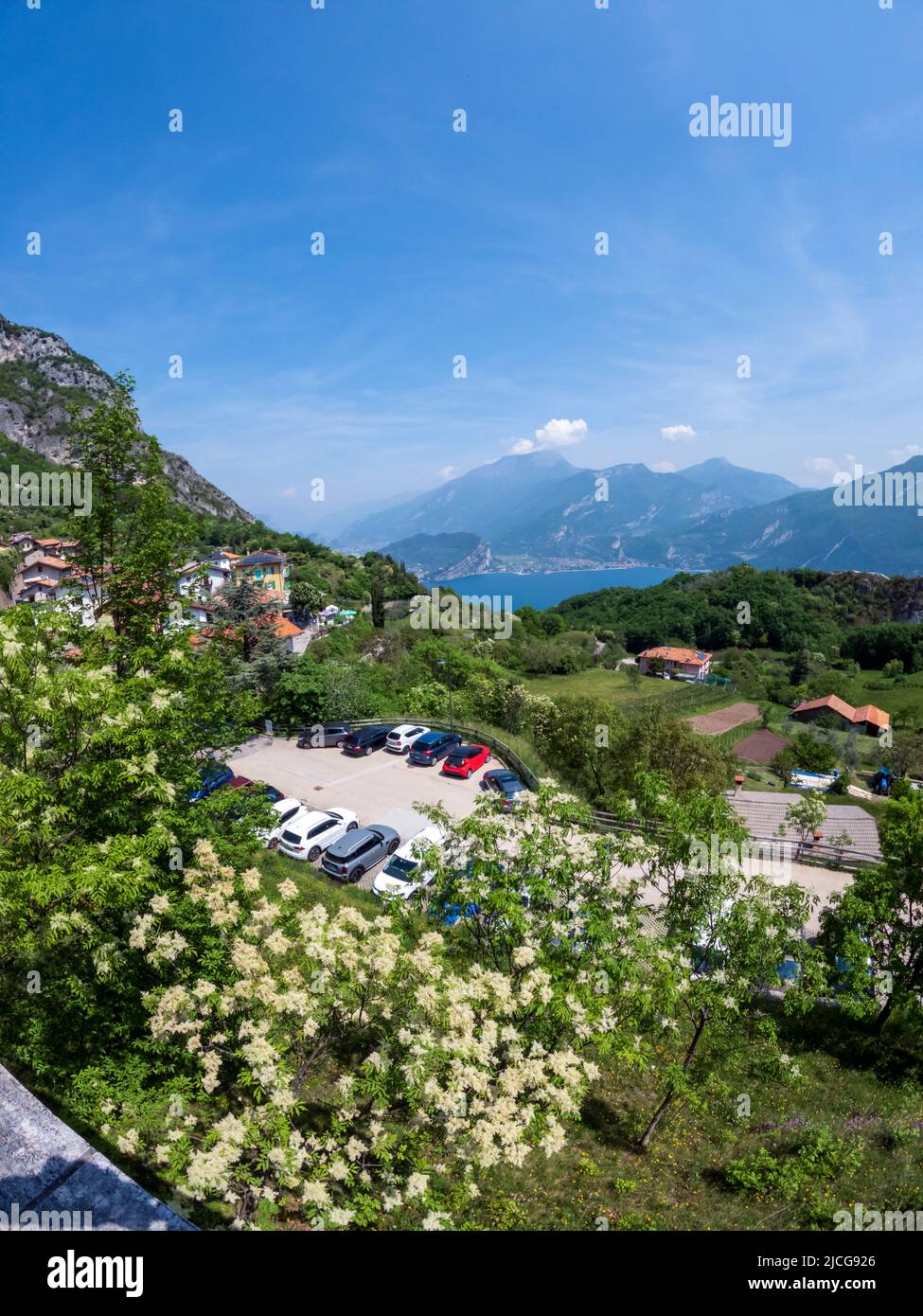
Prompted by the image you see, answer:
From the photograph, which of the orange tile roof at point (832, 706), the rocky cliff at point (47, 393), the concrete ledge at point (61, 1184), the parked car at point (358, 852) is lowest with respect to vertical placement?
the orange tile roof at point (832, 706)

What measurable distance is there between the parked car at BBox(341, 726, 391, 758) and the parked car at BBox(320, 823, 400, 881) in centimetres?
908

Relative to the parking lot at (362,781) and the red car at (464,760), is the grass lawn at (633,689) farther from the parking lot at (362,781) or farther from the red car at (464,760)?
the parking lot at (362,781)

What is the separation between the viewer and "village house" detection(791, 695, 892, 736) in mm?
79062

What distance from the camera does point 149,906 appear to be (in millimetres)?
8094

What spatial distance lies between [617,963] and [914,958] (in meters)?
9.50

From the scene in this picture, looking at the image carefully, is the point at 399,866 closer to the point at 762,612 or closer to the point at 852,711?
the point at 852,711

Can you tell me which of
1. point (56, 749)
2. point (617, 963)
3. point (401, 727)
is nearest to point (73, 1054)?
point (56, 749)

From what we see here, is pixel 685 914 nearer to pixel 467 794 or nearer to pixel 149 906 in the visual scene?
pixel 149 906

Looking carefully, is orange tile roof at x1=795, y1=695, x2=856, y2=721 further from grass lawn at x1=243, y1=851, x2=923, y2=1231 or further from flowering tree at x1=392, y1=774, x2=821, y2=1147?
flowering tree at x1=392, y1=774, x2=821, y2=1147

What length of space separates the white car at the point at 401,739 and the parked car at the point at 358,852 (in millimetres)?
9349

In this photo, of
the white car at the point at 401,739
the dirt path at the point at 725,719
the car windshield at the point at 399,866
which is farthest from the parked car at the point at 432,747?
the dirt path at the point at 725,719

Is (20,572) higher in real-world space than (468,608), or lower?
higher

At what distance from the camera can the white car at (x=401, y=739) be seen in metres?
30.1
